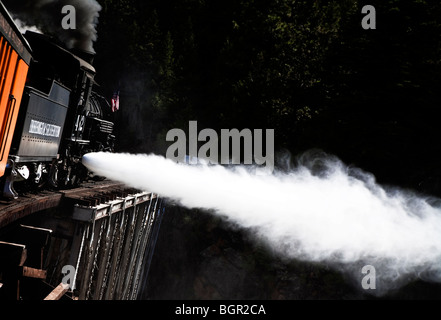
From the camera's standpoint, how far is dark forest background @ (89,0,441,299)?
20.9 metres

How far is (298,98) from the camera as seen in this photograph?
26969mm

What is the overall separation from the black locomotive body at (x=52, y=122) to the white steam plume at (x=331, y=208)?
1605mm

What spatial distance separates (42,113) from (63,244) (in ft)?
10.7

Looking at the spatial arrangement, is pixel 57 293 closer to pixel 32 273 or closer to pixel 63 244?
pixel 32 273

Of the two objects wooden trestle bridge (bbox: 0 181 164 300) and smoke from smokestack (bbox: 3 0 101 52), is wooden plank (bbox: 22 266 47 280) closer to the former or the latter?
wooden trestle bridge (bbox: 0 181 164 300)

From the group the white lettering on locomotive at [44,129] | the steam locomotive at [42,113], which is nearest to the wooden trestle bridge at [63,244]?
the steam locomotive at [42,113]

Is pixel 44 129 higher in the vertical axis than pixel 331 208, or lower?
higher

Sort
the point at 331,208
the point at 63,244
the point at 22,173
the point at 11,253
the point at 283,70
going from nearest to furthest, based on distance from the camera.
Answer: the point at 11,253 < the point at 22,173 < the point at 63,244 < the point at 331,208 < the point at 283,70

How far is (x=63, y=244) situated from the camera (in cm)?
1027

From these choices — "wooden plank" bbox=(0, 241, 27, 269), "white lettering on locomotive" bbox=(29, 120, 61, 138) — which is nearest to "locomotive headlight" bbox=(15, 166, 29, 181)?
"white lettering on locomotive" bbox=(29, 120, 61, 138)

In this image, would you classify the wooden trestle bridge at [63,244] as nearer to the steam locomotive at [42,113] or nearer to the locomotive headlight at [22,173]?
the locomotive headlight at [22,173]

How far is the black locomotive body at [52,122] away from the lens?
895 cm

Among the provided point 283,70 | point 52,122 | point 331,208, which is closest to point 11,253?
point 52,122

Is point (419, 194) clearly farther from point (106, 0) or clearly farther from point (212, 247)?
point (106, 0)
